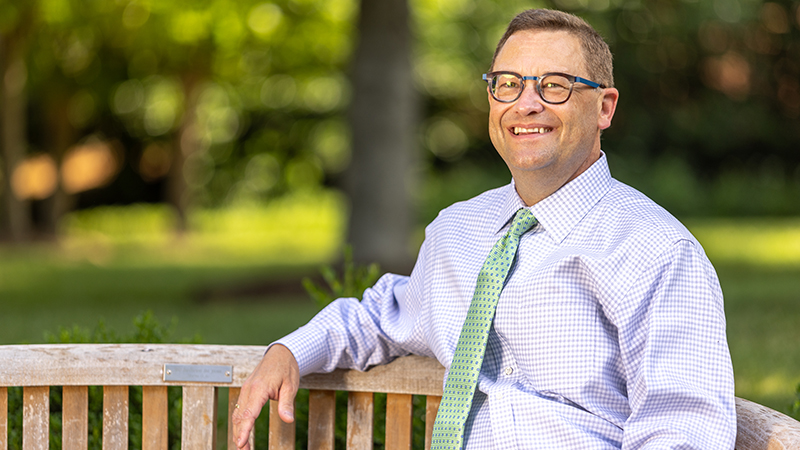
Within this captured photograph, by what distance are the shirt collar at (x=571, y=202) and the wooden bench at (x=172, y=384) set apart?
0.50m

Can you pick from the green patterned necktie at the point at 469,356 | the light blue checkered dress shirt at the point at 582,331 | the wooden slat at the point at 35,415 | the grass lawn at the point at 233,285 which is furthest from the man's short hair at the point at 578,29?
the grass lawn at the point at 233,285

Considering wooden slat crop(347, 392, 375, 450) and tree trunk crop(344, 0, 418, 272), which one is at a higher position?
tree trunk crop(344, 0, 418, 272)

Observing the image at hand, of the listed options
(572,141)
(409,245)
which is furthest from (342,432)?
(409,245)

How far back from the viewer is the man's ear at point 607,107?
6.88 ft

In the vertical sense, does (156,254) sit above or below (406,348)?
below

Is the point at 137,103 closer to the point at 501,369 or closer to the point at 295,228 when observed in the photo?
the point at 295,228

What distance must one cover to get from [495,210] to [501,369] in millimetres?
436

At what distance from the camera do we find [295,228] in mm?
20828

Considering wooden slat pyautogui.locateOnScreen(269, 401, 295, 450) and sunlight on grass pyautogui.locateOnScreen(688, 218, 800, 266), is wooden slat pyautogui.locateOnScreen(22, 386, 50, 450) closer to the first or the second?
wooden slat pyautogui.locateOnScreen(269, 401, 295, 450)

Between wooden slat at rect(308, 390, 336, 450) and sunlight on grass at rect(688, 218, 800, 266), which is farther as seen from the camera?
sunlight on grass at rect(688, 218, 800, 266)

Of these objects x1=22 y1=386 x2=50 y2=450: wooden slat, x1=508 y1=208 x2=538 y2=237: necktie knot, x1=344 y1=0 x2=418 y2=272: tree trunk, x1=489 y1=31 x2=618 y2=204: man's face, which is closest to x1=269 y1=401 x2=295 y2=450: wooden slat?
x1=22 y1=386 x2=50 y2=450: wooden slat

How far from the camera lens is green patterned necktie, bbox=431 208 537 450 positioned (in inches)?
79.0

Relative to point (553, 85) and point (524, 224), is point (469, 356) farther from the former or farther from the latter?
point (553, 85)

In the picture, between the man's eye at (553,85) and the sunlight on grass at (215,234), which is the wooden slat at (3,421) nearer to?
the man's eye at (553,85)
